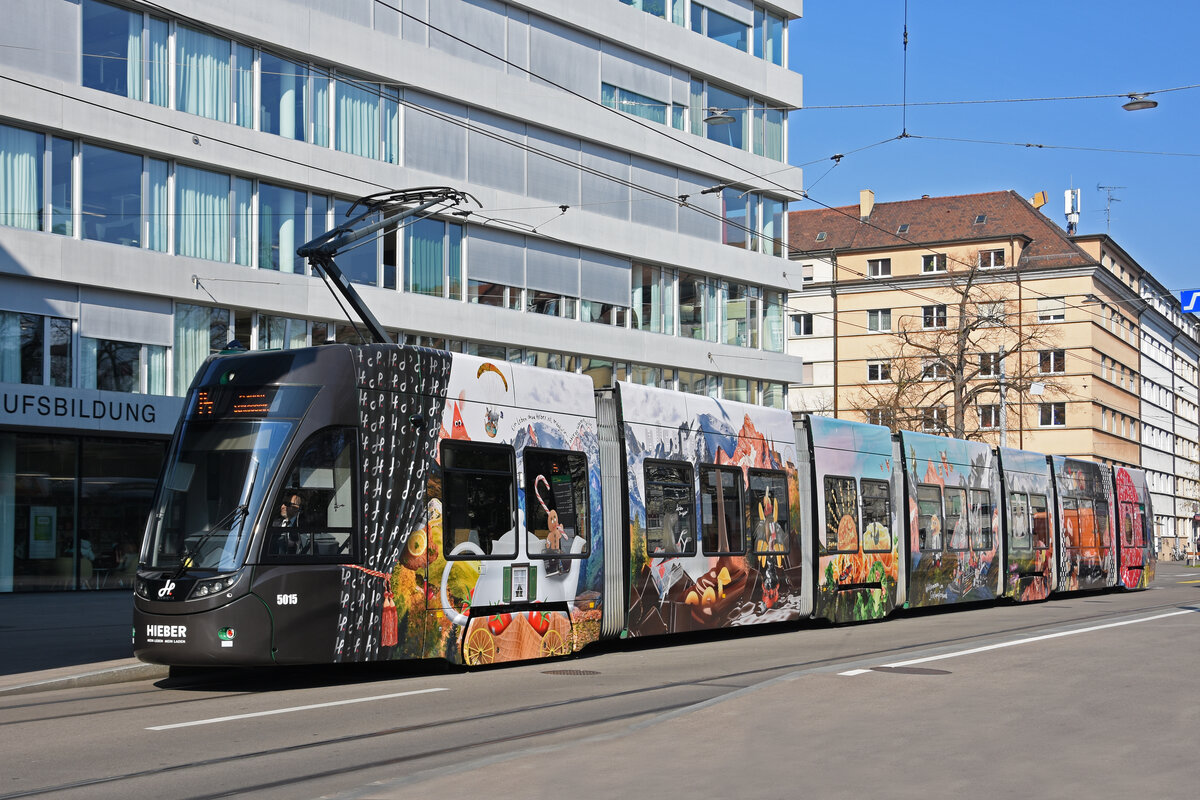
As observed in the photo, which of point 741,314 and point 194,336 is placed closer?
point 194,336

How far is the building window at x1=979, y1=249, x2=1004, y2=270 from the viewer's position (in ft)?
277

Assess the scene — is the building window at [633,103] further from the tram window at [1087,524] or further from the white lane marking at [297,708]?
the white lane marking at [297,708]

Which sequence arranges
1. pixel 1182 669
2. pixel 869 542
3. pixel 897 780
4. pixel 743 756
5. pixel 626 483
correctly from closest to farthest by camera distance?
pixel 897 780 → pixel 743 756 → pixel 1182 669 → pixel 626 483 → pixel 869 542

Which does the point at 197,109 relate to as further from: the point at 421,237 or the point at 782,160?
the point at 782,160

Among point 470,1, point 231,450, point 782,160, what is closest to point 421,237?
point 470,1

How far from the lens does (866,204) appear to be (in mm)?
90062

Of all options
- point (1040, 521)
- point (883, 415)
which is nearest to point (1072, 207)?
point (883, 415)

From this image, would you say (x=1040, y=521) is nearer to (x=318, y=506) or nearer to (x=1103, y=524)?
(x=1103, y=524)

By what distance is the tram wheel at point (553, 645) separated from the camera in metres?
15.0

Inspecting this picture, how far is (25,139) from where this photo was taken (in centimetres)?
2645

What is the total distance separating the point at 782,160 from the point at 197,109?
20377 mm

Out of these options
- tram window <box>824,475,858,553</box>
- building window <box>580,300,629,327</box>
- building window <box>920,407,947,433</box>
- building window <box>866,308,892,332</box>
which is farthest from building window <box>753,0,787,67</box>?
building window <box>866,308,892,332</box>

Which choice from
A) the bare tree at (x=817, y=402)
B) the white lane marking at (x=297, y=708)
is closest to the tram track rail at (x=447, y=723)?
the white lane marking at (x=297, y=708)

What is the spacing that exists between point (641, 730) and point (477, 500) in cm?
529
